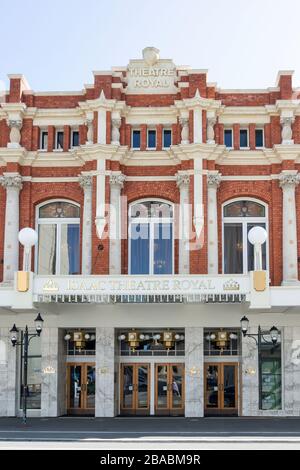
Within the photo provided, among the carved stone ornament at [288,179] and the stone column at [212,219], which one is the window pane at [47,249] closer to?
the stone column at [212,219]

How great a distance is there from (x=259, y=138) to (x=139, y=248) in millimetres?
7558

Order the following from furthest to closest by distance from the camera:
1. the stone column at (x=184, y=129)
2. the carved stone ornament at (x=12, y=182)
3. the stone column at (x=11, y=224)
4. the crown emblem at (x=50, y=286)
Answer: the stone column at (x=184, y=129), the carved stone ornament at (x=12, y=182), the stone column at (x=11, y=224), the crown emblem at (x=50, y=286)

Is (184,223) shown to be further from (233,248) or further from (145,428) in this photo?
(145,428)

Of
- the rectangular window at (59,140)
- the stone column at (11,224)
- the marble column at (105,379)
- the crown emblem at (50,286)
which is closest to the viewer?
the crown emblem at (50,286)

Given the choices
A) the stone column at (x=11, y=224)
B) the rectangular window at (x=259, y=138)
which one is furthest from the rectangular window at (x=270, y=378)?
the stone column at (x=11, y=224)

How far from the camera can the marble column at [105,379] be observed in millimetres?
27906

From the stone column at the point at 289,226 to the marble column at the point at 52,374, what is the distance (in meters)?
10.1

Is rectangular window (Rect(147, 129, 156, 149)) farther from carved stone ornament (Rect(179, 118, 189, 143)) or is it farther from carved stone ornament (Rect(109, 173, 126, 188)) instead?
carved stone ornament (Rect(109, 173, 126, 188))

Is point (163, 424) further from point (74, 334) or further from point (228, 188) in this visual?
point (228, 188)

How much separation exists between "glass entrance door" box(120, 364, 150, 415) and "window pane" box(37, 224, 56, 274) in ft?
18.1

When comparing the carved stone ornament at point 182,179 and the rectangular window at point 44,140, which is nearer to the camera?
the carved stone ornament at point 182,179

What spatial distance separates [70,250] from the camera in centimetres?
2966

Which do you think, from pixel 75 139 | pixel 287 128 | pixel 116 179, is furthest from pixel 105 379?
pixel 287 128

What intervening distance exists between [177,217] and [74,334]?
682cm
